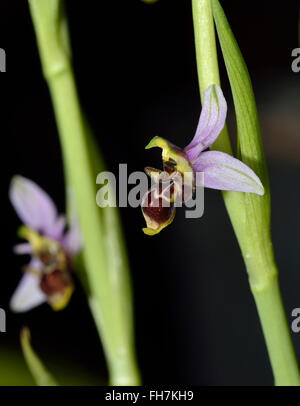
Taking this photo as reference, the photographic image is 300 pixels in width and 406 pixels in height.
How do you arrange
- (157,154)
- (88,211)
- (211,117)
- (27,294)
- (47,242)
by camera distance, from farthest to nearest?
(157,154), (27,294), (47,242), (88,211), (211,117)

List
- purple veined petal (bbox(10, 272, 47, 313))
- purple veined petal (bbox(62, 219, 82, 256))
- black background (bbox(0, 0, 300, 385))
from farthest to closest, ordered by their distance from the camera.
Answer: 1. black background (bbox(0, 0, 300, 385))
2. purple veined petal (bbox(10, 272, 47, 313))
3. purple veined petal (bbox(62, 219, 82, 256))

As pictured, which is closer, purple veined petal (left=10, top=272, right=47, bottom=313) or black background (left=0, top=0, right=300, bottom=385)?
purple veined petal (left=10, top=272, right=47, bottom=313)

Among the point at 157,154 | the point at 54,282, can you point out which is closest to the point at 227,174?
the point at 54,282

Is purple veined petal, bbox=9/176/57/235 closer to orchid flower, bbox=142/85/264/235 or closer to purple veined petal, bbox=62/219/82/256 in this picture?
purple veined petal, bbox=62/219/82/256

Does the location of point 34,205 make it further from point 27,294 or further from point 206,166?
point 206,166

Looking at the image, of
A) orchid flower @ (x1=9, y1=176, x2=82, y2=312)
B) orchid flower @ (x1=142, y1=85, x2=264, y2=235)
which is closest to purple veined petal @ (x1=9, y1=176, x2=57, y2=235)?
orchid flower @ (x1=9, y1=176, x2=82, y2=312)

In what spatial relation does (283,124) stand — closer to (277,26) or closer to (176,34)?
(277,26)
